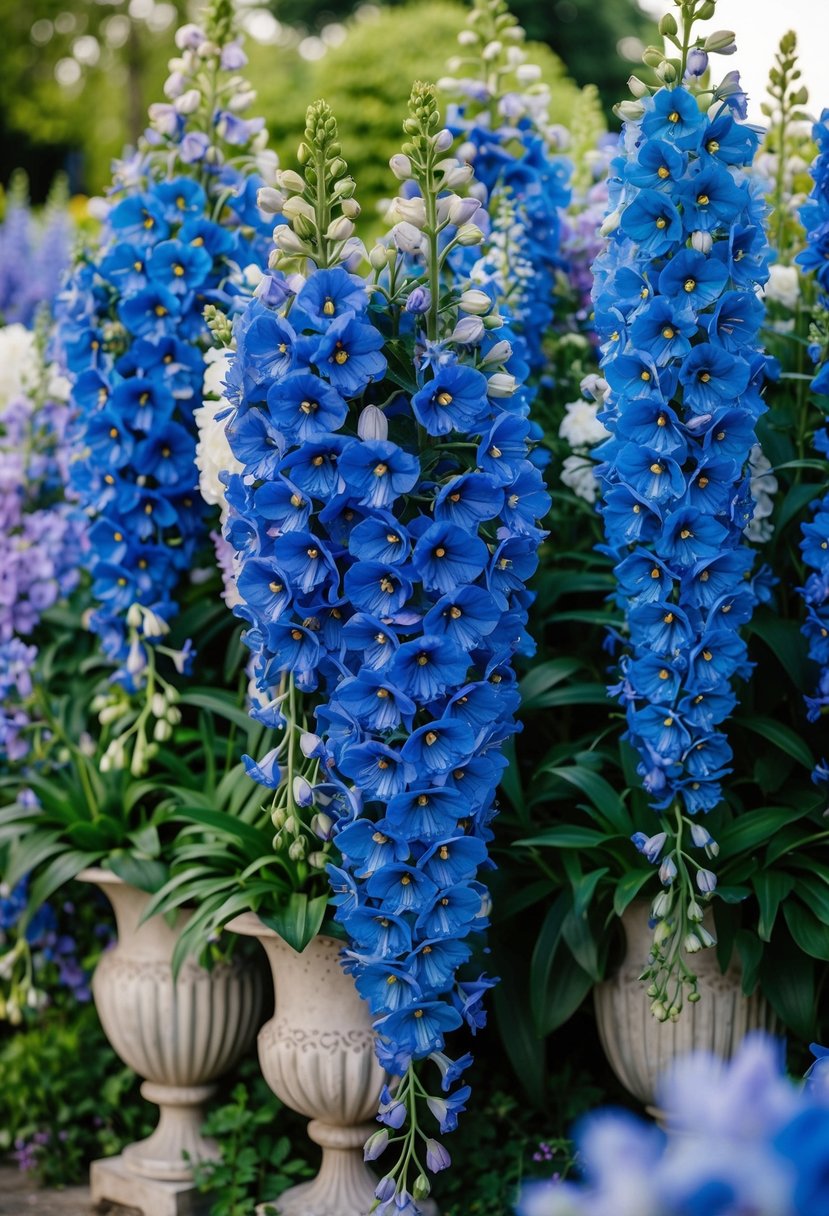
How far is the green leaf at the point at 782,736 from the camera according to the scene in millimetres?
2430

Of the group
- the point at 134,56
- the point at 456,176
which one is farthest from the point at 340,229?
the point at 134,56

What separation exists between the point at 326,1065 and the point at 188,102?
212 cm

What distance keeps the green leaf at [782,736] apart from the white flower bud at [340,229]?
1177 mm

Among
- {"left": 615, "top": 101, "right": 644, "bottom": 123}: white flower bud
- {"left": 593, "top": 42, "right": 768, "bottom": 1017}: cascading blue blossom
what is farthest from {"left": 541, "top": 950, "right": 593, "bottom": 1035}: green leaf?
{"left": 615, "top": 101, "right": 644, "bottom": 123}: white flower bud

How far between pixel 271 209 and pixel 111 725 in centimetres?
145

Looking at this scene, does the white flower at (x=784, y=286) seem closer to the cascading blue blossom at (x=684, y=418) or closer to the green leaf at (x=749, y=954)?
the cascading blue blossom at (x=684, y=418)

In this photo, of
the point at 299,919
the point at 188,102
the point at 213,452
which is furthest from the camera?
the point at 188,102

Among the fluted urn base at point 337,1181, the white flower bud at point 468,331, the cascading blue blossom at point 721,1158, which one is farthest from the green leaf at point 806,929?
the cascading blue blossom at point 721,1158

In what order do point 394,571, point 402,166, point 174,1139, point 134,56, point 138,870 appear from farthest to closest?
point 134,56, point 174,1139, point 138,870, point 402,166, point 394,571

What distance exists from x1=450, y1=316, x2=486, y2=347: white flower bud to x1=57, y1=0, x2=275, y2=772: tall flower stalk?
821mm

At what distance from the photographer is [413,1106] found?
6.88ft

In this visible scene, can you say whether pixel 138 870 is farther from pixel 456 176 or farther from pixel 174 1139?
pixel 456 176

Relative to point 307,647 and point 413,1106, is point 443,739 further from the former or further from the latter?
point 413,1106

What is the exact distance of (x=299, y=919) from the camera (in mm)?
2334
